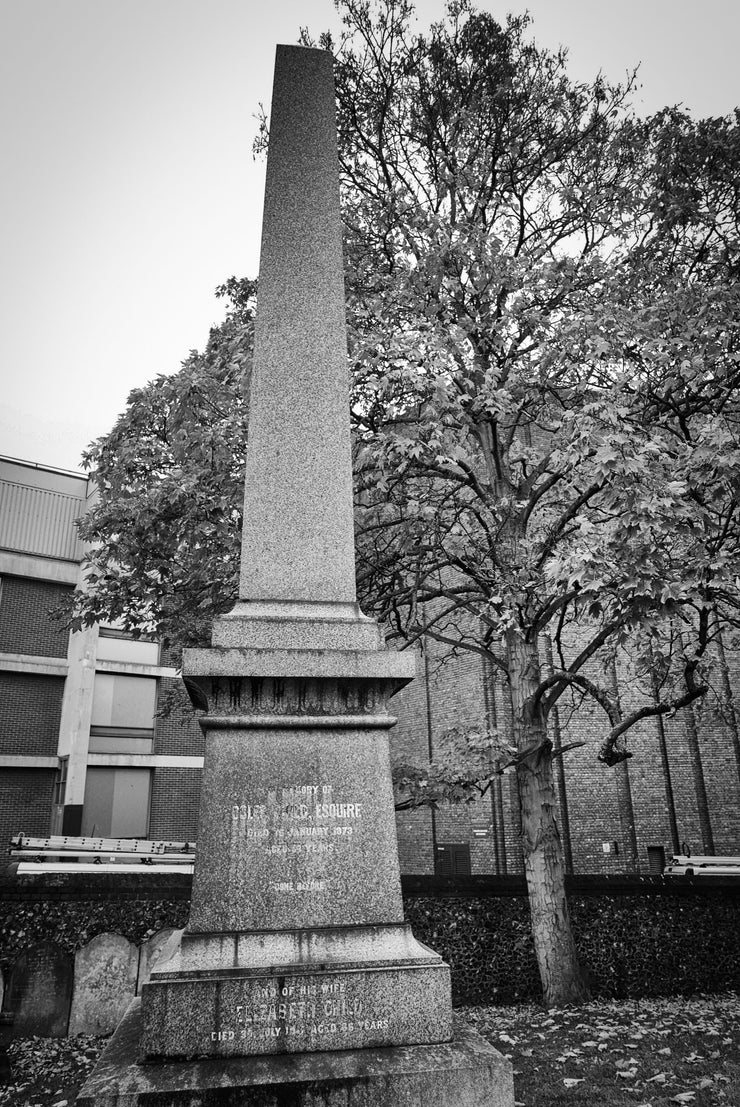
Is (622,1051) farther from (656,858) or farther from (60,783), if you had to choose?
(60,783)

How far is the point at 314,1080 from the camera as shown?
3424mm

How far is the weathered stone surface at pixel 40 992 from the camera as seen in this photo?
9219 millimetres

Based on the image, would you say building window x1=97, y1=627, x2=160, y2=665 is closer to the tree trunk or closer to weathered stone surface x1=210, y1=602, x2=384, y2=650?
the tree trunk

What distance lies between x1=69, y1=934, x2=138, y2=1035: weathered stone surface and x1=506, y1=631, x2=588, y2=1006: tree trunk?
17.4 ft

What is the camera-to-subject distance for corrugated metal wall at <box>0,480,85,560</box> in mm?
28766

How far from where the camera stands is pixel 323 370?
557 cm

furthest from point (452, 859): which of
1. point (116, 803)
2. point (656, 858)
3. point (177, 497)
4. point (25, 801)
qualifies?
point (177, 497)

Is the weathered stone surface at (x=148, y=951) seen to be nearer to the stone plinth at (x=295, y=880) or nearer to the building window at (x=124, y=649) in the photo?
the stone plinth at (x=295, y=880)

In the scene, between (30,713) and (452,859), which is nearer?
(452,859)

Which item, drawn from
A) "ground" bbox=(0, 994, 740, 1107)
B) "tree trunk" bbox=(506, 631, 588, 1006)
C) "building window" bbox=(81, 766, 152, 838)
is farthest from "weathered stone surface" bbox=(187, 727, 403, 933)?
"building window" bbox=(81, 766, 152, 838)

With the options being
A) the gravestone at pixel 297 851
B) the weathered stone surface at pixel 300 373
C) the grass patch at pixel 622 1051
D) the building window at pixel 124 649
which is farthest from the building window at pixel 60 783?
the weathered stone surface at pixel 300 373

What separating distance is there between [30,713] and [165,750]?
4815 mm

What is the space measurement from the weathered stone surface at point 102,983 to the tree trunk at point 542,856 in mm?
5293

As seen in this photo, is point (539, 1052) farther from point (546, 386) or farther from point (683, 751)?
point (683, 751)
